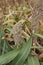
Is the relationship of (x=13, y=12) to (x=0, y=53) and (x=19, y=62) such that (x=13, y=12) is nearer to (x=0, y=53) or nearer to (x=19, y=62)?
(x=0, y=53)

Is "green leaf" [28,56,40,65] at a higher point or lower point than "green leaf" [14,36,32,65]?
lower

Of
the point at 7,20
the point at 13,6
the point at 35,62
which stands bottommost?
the point at 35,62

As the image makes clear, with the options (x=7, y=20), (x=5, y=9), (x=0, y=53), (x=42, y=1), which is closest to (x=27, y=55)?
(x=0, y=53)

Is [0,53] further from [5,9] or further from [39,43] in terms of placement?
[5,9]

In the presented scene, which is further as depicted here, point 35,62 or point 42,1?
point 35,62

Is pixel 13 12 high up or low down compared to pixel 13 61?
up

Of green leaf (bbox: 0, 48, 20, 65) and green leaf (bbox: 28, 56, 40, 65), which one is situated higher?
green leaf (bbox: 0, 48, 20, 65)

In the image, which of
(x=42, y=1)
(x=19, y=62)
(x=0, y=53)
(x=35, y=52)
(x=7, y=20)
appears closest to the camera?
(x=42, y=1)

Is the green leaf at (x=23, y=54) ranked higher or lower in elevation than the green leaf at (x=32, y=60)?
higher

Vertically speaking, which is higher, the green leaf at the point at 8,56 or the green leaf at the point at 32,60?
the green leaf at the point at 8,56

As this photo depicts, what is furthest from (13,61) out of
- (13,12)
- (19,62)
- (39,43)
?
(13,12)

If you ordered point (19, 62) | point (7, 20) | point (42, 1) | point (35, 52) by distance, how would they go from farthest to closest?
point (7, 20)
point (35, 52)
point (19, 62)
point (42, 1)
